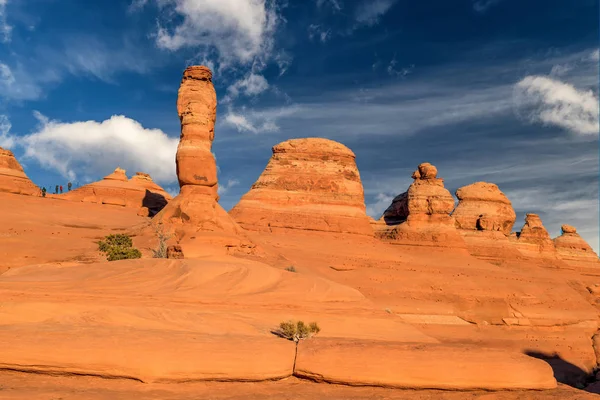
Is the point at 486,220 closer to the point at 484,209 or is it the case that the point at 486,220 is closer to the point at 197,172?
the point at 484,209

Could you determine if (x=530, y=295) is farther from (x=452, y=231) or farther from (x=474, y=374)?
(x=474, y=374)

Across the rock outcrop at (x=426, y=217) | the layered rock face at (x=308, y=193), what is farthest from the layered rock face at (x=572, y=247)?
the layered rock face at (x=308, y=193)

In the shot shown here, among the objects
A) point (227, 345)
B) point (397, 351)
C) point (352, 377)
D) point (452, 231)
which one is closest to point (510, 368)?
point (397, 351)

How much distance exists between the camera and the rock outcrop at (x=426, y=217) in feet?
125

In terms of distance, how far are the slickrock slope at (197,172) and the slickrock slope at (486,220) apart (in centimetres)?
2602

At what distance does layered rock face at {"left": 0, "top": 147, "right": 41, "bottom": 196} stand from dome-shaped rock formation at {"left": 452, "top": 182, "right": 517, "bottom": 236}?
3729 centimetres

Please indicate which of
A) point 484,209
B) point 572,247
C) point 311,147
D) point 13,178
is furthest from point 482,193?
point 13,178

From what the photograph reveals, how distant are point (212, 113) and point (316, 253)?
424 inches

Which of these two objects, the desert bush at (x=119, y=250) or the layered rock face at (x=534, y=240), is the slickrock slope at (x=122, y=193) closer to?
the desert bush at (x=119, y=250)

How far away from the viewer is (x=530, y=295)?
2694cm

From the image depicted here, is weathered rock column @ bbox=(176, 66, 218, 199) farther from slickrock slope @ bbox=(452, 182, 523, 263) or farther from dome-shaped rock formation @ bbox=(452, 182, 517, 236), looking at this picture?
dome-shaped rock formation @ bbox=(452, 182, 517, 236)

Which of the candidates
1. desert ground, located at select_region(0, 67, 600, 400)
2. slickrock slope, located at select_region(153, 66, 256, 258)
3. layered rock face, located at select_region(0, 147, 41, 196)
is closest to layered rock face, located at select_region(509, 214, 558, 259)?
desert ground, located at select_region(0, 67, 600, 400)

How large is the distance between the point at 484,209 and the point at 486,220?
157 cm

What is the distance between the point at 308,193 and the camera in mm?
37312
